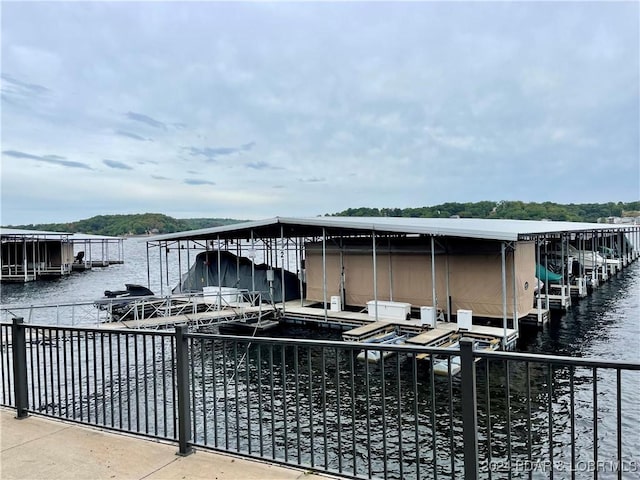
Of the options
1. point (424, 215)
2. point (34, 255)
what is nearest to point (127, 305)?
point (34, 255)

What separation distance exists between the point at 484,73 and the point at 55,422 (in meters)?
37.7

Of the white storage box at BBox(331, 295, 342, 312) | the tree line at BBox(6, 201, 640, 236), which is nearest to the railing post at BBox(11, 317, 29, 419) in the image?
the white storage box at BBox(331, 295, 342, 312)

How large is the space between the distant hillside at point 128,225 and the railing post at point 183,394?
9662 cm

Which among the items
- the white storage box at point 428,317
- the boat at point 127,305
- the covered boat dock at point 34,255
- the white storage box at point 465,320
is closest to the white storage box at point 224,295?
the boat at point 127,305

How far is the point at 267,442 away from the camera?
7.85 metres

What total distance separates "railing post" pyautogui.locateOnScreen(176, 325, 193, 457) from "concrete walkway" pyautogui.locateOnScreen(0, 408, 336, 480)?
11cm

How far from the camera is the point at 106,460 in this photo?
12.2ft

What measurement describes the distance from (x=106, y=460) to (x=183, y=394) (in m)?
0.79

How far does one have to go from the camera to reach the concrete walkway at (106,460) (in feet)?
11.3

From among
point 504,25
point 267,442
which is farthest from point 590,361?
point 504,25

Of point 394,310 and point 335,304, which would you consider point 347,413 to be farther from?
point 335,304

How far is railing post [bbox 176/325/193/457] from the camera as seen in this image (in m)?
3.83

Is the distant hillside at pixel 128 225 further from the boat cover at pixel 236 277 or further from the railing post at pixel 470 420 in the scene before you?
the railing post at pixel 470 420

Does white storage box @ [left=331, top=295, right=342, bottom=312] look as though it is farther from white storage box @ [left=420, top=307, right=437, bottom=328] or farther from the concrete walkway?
the concrete walkway
